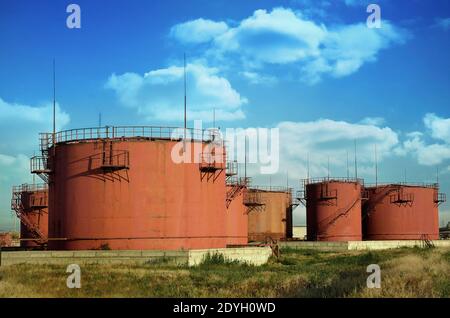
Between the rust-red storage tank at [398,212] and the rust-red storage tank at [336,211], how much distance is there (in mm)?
3651

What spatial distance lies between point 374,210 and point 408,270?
3292 centimetres

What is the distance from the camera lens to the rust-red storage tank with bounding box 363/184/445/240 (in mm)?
52562

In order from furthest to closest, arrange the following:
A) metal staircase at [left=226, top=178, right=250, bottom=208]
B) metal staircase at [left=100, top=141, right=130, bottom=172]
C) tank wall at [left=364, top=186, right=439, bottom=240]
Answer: tank wall at [left=364, top=186, right=439, bottom=240]
metal staircase at [left=226, top=178, right=250, bottom=208]
metal staircase at [left=100, top=141, right=130, bottom=172]

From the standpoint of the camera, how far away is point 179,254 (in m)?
28.8

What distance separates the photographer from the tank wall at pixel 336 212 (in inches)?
1932

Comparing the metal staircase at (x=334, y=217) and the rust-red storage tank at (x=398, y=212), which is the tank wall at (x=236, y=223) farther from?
the rust-red storage tank at (x=398, y=212)

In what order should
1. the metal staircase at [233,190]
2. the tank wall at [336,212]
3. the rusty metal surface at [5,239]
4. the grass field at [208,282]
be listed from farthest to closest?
the rusty metal surface at [5,239] → the tank wall at [336,212] → the metal staircase at [233,190] → the grass field at [208,282]

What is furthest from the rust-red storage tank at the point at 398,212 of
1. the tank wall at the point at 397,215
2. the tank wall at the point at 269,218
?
the tank wall at the point at 269,218

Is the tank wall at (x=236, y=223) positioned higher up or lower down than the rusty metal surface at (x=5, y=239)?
higher up

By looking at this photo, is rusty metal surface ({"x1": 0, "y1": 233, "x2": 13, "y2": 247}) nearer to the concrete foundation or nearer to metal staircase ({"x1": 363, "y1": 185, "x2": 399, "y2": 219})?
the concrete foundation

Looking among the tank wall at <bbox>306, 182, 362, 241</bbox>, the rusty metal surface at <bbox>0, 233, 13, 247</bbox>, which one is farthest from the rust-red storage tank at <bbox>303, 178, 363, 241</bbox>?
the rusty metal surface at <bbox>0, 233, 13, 247</bbox>

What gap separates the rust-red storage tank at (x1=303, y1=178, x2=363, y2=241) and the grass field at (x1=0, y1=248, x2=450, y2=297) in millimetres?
20905

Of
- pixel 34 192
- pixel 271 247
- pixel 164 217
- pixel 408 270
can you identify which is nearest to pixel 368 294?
pixel 408 270
